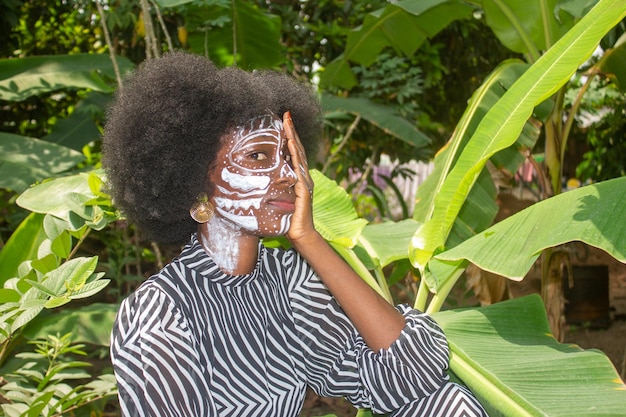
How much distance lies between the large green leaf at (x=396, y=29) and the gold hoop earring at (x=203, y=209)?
195 cm

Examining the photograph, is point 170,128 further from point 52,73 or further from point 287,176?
point 52,73

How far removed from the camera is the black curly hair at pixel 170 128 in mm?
1578

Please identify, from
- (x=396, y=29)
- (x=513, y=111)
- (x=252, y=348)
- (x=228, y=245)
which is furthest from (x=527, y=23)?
(x=252, y=348)

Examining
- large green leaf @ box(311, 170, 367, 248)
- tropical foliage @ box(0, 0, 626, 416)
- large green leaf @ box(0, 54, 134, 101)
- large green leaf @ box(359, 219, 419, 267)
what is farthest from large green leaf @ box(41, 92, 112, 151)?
large green leaf @ box(359, 219, 419, 267)

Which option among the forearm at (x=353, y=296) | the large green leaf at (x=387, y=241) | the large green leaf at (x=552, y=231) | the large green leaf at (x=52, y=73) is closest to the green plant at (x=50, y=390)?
the forearm at (x=353, y=296)

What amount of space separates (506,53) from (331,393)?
4.27 m

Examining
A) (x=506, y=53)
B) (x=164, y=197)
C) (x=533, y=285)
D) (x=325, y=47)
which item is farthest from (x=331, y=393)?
(x=533, y=285)

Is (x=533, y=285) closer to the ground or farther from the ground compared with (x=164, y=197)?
closer to the ground

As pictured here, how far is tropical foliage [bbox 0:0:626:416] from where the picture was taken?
5.75ft

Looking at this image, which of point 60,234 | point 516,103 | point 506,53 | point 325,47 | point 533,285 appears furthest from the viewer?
point 533,285

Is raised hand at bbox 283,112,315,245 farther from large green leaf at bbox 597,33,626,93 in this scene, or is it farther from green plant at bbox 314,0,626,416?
large green leaf at bbox 597,33,626,93

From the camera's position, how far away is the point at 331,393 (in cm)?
180

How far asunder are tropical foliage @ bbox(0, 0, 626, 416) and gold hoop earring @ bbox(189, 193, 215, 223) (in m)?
0.26

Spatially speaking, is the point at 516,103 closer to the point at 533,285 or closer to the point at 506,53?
the point at 506,53
